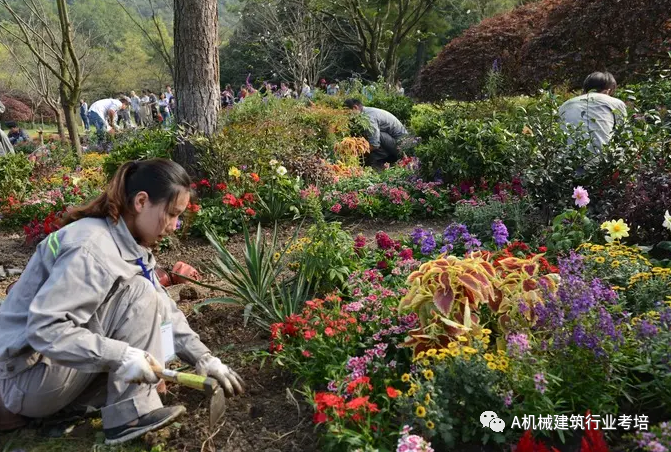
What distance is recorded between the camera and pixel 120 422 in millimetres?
2406

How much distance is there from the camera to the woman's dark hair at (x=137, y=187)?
2.36m

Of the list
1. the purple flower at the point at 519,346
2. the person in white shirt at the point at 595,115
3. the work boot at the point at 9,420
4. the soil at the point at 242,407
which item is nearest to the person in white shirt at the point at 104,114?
the person in white shirt at the point at 595,115

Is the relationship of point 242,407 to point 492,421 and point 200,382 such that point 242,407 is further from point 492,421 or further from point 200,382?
point 492,421

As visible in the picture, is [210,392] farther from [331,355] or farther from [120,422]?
[331,355]

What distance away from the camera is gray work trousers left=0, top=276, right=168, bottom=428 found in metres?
2.38

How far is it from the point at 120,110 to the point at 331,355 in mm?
21080

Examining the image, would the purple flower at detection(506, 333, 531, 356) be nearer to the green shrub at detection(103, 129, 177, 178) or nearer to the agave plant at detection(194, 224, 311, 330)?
the agave plant at detection(194, 224, 311, 330)

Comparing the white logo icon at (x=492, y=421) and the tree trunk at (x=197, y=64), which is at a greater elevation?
the tree trunk at (x=197, y=64)

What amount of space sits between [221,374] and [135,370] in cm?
41

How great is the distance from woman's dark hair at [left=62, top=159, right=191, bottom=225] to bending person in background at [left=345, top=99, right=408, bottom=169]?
24.1 ft

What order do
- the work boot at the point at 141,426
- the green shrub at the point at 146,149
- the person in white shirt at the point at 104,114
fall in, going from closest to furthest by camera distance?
the work boot at the point at 141,426 < the green shrub at the point at 146,149 < the person in white shirt at the point at 104,114

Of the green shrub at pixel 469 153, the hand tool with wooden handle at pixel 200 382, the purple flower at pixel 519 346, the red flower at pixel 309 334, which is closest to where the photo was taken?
the purple flower at pixel 519 346

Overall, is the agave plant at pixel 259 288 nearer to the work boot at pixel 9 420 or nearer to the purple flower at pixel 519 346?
the work boot at pixel 9 420

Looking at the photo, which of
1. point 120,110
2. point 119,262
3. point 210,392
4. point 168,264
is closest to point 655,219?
point 210,392
